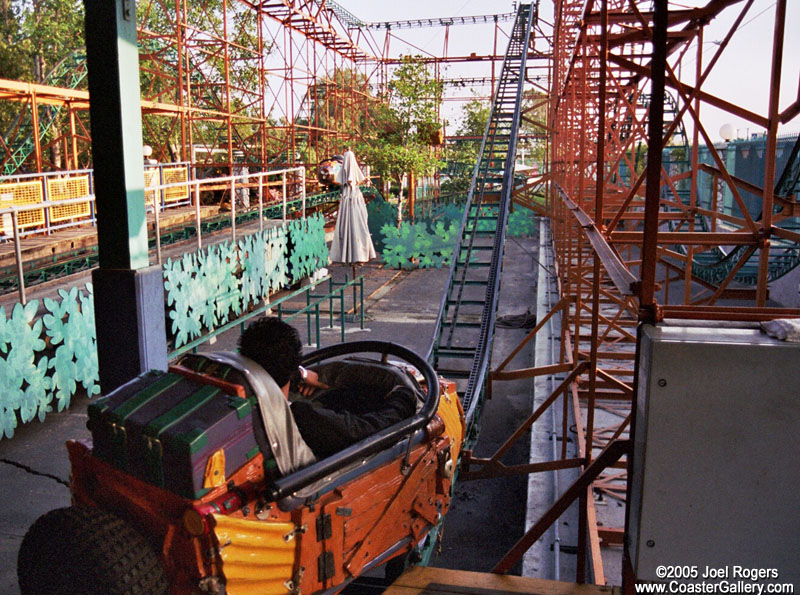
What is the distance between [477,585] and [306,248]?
9.21 metres

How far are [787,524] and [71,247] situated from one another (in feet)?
29.2

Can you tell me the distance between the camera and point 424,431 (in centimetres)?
330

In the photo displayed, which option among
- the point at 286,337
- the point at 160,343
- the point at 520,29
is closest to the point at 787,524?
the point at 286,337

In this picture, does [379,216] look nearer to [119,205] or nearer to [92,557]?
[119,205]

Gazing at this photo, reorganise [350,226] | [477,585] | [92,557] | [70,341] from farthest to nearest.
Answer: [350,226], [70,341], [477,585], [92,557]

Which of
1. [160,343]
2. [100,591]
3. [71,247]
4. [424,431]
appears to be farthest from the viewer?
[71,247]

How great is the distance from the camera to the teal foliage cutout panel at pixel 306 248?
11.0 m

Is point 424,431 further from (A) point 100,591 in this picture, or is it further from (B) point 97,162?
(B) point 97,162

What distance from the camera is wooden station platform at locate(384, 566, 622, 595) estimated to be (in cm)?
257

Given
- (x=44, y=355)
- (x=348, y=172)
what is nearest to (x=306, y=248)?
(x=348, y=172)

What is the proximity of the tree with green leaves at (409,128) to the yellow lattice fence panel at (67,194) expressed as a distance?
12.0 metres

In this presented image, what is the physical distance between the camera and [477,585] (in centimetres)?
270

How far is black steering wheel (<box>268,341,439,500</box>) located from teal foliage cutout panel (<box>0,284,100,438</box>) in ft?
10.5

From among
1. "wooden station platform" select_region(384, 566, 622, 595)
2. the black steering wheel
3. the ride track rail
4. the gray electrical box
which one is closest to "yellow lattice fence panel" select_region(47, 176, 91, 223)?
the ride track rail
